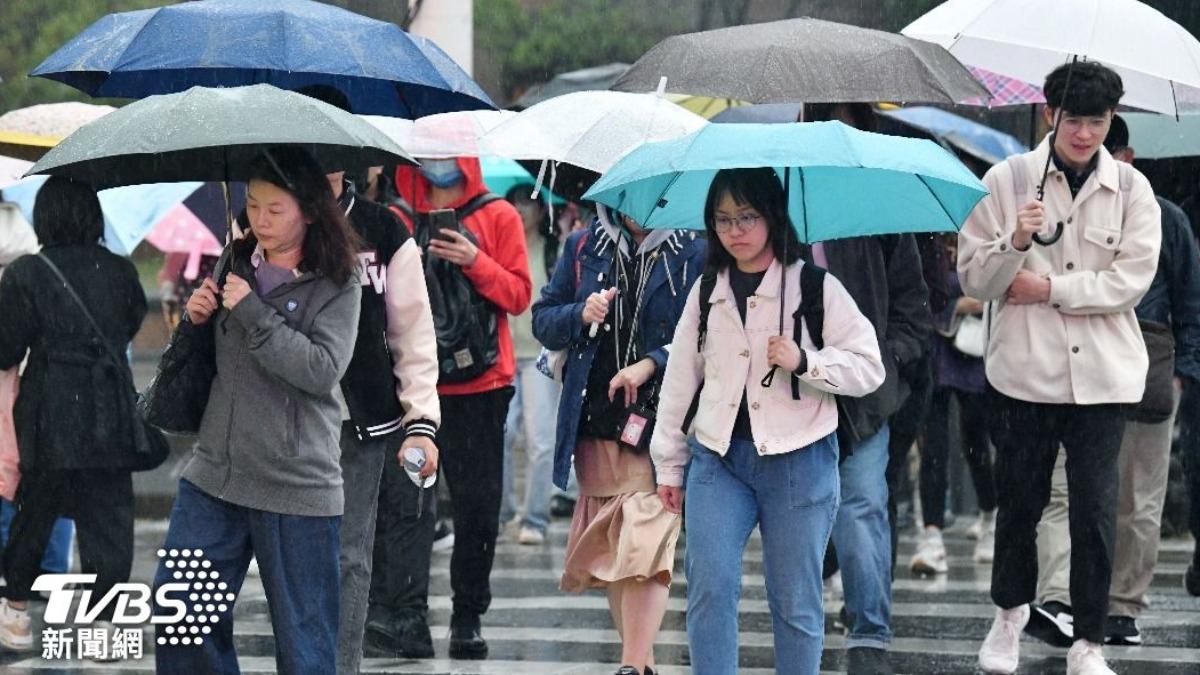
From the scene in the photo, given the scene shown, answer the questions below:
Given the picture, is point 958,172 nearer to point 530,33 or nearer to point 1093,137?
point 1093,137

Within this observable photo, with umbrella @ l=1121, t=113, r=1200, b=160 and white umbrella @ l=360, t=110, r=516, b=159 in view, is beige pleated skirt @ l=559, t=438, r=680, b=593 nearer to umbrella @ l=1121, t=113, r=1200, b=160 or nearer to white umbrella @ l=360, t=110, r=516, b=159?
white umbrella @ l=360, t=110, r=516, b=159

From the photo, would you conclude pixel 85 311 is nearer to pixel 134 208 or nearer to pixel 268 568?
pixel 134 208

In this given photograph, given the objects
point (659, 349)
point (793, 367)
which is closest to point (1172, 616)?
point (659, 349)

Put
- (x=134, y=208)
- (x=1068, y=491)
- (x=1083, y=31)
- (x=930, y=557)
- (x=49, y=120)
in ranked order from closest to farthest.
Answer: (x=1083, y=31)
(x=1068, y=491)
(x=49, y=120)
(x=134, y=208)
(x=930, y=557)

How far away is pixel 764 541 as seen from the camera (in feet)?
20.6

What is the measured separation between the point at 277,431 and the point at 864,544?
263 cm

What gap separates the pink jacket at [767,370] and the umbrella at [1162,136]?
4427mm

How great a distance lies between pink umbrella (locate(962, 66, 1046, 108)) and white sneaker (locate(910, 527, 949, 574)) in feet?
9.54

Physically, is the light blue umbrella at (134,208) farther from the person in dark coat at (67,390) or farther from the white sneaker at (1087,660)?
the white sneaker at (1087,660)

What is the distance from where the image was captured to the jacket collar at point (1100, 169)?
24.9ft

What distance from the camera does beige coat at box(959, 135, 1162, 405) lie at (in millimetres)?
7523

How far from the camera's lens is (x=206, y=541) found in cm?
574

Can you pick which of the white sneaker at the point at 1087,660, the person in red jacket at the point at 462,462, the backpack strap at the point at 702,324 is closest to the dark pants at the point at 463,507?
the person in red jacket at the point at 462,462

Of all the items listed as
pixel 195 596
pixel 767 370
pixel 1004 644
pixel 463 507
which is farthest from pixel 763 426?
pixel 463 507
